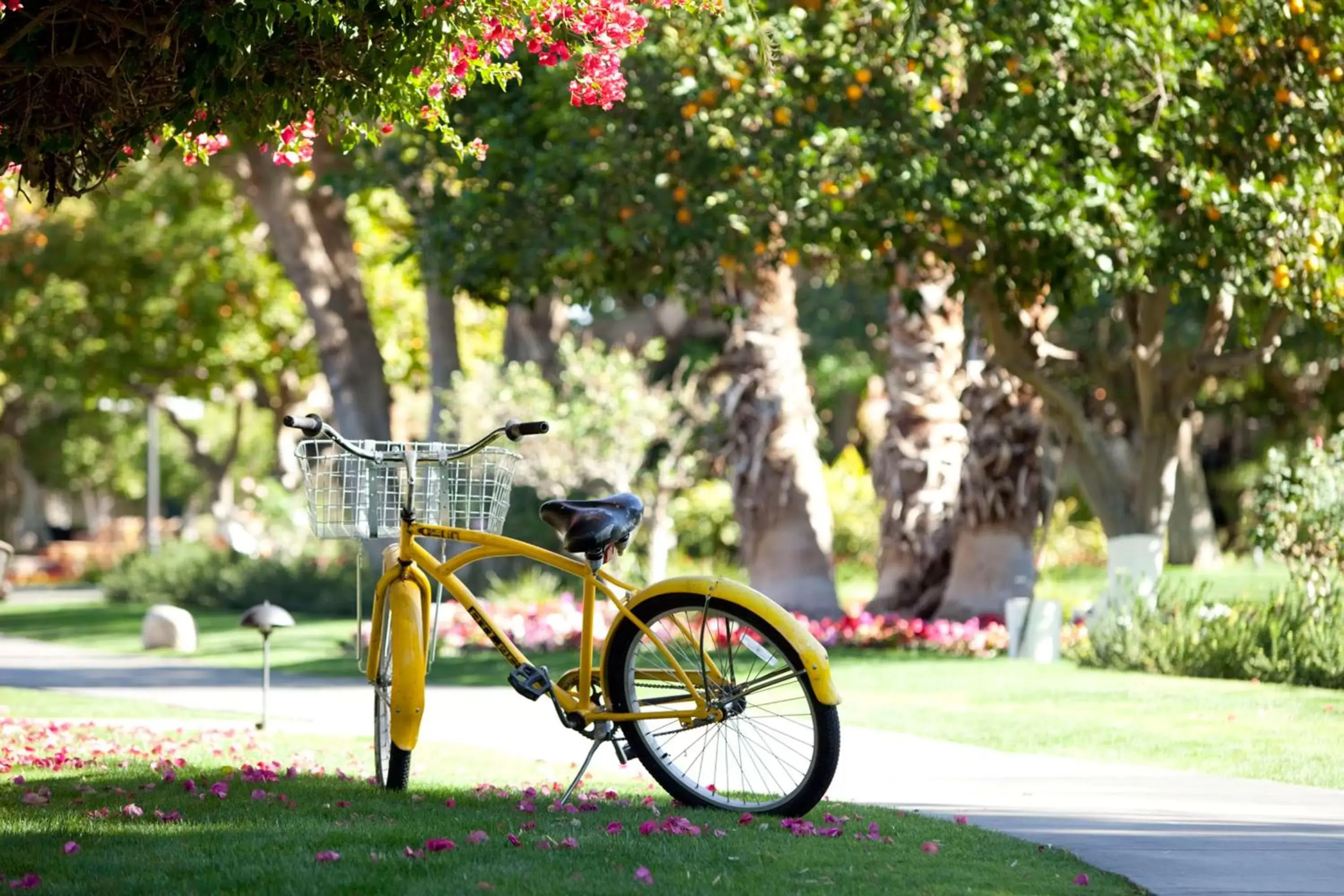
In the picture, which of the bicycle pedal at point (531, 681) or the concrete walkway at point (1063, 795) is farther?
the bicycle pedal at point (531, 681)

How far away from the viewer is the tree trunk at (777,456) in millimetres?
17062

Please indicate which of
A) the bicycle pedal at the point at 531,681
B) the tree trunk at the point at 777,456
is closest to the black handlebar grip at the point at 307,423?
the bicycle pedal at the point at 531,681

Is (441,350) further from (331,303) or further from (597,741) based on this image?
(597,741)

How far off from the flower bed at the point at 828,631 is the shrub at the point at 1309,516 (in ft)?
9.90

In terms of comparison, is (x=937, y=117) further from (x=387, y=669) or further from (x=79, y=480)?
(x=79, y=480)

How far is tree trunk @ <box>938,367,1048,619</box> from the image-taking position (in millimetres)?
16609

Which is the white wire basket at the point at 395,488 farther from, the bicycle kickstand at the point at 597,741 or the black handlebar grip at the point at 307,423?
the bicycle kickstand at the point at 597,741

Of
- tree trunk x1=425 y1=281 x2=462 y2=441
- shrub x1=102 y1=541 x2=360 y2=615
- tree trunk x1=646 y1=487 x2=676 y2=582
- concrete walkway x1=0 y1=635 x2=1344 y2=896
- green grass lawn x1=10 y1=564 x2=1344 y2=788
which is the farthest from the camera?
shrub x1=102 y1=541 x2=360 y2=615

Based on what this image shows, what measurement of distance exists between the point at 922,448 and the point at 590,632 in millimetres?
11511

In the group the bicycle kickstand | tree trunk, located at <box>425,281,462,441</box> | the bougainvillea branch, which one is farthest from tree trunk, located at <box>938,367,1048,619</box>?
the bicycle kickstand

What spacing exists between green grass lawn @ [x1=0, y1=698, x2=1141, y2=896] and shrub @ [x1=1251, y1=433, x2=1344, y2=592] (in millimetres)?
7185

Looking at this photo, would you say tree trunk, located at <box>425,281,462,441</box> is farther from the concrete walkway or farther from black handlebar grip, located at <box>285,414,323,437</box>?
black handlebar grip, located at <box>285,414,323,437</box>

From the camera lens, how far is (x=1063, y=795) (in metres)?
7.29

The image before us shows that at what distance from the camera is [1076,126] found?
39.3 ft
